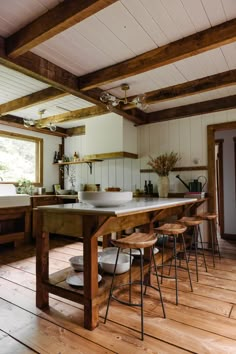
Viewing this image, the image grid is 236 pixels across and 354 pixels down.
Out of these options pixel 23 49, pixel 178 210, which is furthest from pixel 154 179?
pixel 23 49

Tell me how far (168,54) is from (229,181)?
3356 millimetres

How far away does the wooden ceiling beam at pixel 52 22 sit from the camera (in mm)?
1605

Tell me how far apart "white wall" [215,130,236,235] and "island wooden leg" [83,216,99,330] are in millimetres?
3813

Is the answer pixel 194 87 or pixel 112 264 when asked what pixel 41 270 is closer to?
pixel 112 264

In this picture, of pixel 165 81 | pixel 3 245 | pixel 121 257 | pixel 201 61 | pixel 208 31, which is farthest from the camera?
pixel 3 245

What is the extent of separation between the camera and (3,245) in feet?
13.6

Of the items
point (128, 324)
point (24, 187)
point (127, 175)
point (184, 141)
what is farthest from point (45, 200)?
point (128, 324)

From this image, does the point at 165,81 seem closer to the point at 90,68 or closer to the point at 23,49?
the point at 90,68

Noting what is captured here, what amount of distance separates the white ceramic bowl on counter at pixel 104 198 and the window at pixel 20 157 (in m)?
3.15

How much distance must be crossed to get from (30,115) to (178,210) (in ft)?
10.9

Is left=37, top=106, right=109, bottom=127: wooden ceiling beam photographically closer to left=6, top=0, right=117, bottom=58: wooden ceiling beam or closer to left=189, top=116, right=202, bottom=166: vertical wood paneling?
left=189, top=116, right=202, bottom=166: vertical wood paneling

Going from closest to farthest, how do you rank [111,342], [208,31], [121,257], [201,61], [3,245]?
1. [111,342]
2. [208,31]
3. [121,257]
4. [201,61]
5. [3,245]

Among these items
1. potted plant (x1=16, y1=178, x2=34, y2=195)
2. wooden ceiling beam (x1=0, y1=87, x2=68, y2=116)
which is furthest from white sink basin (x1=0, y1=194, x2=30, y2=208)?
wooden ceiling beam (x1=0, y1=87, x2=68, y2=116)

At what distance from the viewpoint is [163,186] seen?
12.9 ft
